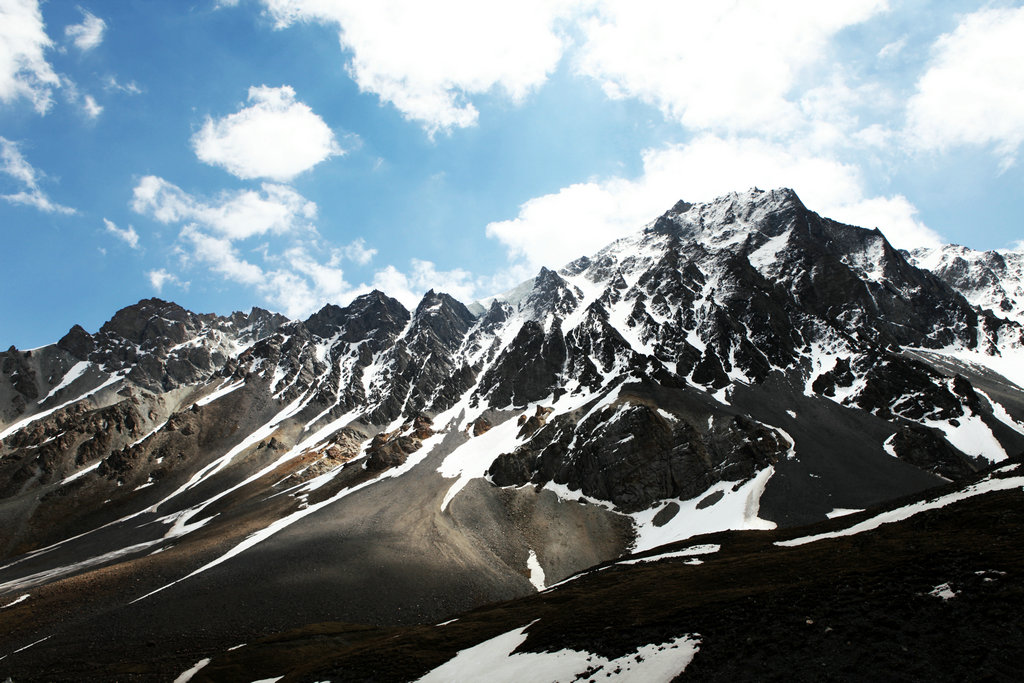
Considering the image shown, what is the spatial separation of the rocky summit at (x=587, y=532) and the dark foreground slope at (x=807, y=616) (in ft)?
0.66

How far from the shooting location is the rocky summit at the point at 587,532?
24.9 metres

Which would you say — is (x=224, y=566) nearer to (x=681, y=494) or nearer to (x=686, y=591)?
(x=686, y=591)

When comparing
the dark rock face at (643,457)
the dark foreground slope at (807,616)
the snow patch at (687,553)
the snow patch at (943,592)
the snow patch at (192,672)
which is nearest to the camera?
the dark foreground slope at (807,616)

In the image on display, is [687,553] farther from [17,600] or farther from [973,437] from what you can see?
[973,437]

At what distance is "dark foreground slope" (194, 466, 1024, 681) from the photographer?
730 inches

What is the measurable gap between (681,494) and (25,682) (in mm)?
111986

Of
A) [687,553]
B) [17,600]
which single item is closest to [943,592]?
[687,553]

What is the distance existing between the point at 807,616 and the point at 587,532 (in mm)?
88904

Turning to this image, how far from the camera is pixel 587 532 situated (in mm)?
107312

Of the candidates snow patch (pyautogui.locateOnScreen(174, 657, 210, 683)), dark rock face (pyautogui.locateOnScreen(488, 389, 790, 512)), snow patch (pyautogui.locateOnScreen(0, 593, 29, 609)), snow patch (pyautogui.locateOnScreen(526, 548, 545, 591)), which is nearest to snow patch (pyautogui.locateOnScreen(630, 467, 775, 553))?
dark rock face (pyautogui.locateOnScreen(488, 389, 790, 512))

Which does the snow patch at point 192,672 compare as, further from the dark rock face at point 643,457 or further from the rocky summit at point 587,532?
the dark rock face at point 643,457

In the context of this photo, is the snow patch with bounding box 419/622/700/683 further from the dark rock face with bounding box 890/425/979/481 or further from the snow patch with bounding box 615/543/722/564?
the dark rock face with bounding box 890/425/979/481

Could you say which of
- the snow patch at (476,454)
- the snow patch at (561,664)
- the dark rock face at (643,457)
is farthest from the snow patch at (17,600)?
the snow patch at (561,664)

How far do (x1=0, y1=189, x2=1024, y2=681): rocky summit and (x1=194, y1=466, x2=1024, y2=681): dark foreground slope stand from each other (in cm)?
20
